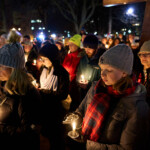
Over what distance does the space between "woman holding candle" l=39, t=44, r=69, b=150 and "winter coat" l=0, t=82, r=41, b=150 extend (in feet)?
3.04

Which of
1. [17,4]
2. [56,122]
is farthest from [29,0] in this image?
[56,122]

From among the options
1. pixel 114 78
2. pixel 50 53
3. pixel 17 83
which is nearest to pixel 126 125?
Answer: pixel 114 78

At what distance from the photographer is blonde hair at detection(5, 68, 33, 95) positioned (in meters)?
1.95

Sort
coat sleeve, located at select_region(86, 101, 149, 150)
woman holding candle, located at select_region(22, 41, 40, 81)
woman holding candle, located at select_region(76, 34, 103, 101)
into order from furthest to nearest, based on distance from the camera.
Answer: woman holding candle, located at select_region(22, 41, 40, 81), woman holding candle, located at select_region(76, 34, 103, 101), coat sleeve, located at select_region(86, 101, 149, 150)

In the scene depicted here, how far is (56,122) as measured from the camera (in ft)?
9.91

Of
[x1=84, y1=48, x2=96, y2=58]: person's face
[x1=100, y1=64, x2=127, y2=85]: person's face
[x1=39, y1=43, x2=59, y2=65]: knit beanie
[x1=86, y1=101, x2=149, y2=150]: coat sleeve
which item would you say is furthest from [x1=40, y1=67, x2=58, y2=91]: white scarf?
Answer: [x1=86, y1=101, x2=149, y2=150]: coat sleeve

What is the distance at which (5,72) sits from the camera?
2.06 metres

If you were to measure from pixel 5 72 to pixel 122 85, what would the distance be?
165 centimetres

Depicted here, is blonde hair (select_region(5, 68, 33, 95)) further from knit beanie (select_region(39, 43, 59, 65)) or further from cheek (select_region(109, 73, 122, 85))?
cheek (select_region(109, 73, 122, 85))

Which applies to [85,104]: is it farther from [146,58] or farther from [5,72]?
[146,58]

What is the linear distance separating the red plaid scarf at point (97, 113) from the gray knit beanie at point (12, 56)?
1.25 m

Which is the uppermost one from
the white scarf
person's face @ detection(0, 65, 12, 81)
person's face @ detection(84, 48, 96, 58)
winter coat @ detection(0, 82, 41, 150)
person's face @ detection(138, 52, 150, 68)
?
person's face @ detection(84, 48, 96, 58)

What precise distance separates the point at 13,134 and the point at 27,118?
10.6 inches

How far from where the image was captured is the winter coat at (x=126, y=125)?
1.38 meters
